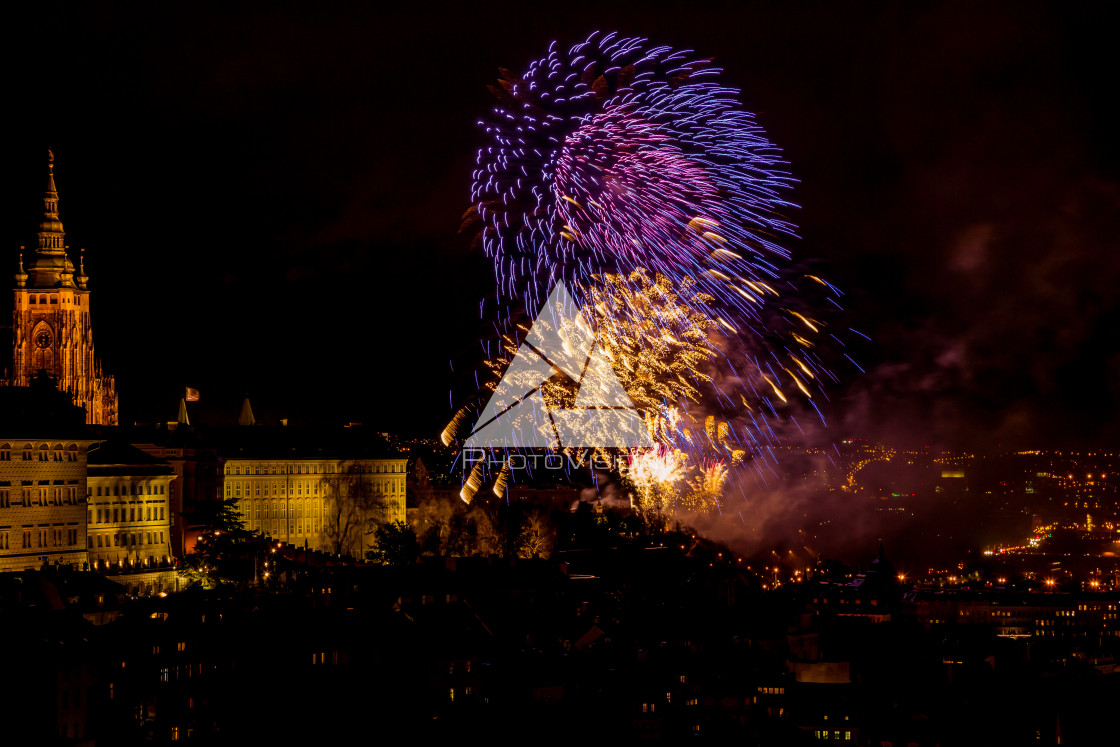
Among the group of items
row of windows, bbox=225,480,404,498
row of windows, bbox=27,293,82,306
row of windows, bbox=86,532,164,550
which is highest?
row of windows, bbox=27,293,82,306

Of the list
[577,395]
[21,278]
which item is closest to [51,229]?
[21,278]

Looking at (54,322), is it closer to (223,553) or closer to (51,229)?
(51,229)

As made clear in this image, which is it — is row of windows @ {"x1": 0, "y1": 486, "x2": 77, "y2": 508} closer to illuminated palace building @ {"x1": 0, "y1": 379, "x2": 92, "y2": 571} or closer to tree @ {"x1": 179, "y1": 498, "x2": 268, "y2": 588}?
illuminated palace building @ {"x1": 0, "y1": 379, "x2": 92, "y2": 571}

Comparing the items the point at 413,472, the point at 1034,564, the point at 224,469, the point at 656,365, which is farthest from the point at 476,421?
the point at 1034,564

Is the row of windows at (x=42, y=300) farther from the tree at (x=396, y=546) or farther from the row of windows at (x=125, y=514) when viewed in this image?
the tree at (x=396, y=546)

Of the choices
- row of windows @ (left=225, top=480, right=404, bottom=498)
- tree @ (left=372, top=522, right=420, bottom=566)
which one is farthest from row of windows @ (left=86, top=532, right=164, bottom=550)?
row of windows @ (left=225, top=480, right=404, bottom=498)

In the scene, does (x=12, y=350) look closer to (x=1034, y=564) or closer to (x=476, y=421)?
(x=476, y=421)
